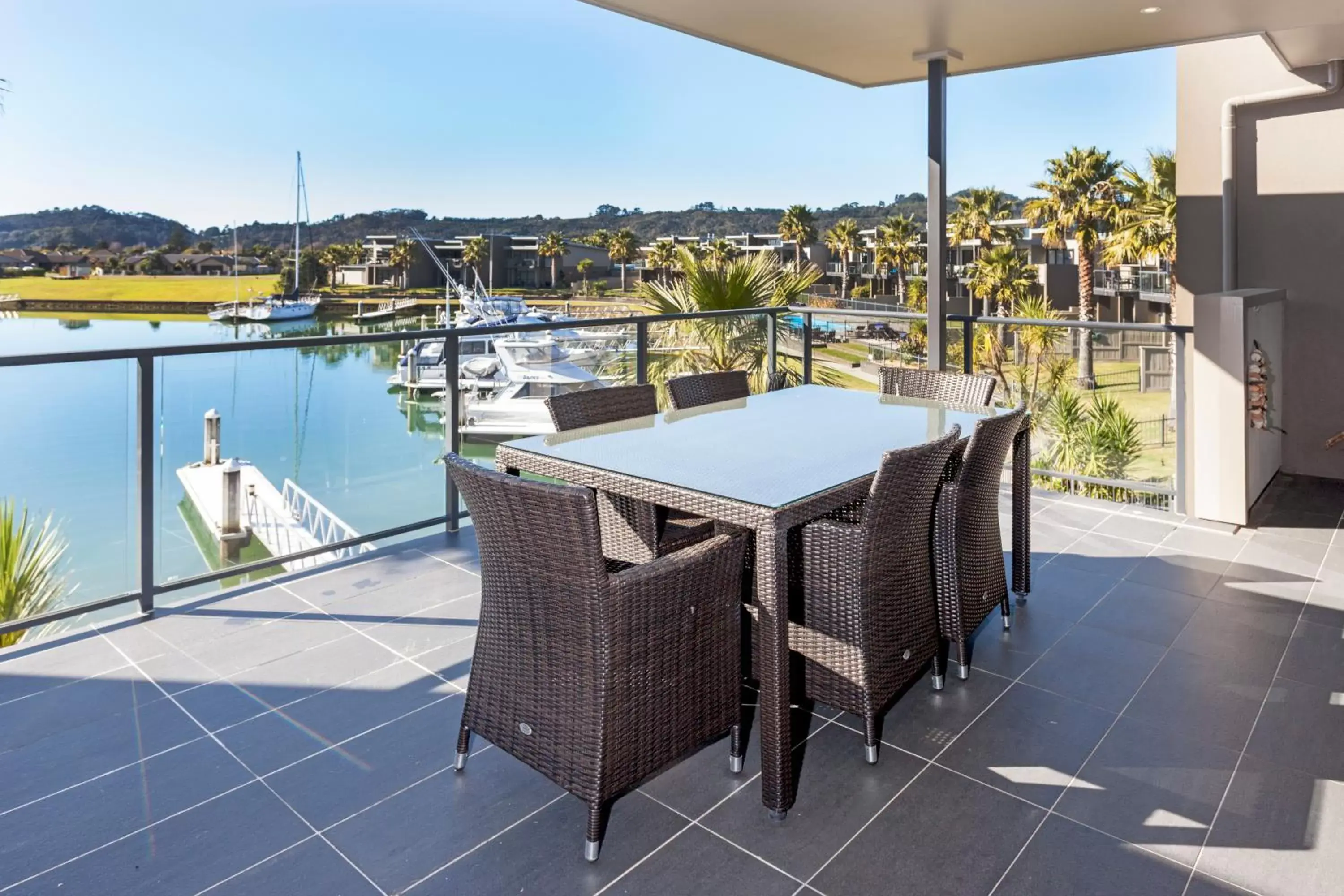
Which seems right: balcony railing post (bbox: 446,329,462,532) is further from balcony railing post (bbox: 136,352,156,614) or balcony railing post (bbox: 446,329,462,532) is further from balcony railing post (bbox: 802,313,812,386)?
balcony railing post (bbox: 802,313,812,386)

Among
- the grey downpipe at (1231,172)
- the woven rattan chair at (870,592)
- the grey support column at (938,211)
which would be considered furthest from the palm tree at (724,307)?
the woven rattan chair at (870,592)

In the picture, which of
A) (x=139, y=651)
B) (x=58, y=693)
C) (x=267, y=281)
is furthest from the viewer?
(x=267, y=281)

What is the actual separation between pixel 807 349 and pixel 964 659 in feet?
11.8

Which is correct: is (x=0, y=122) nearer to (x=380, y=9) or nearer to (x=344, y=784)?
(x=380, y=9)

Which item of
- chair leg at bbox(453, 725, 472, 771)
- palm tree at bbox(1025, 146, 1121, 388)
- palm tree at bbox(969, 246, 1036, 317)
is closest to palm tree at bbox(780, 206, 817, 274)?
palm tree at bbox(969, 246, 1036, 317)

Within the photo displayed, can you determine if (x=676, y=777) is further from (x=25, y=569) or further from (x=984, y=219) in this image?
(x=984, y=219)

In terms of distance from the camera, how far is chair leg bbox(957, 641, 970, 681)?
8.86 feet

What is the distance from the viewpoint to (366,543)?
3.99 meters

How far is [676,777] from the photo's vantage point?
223 centimetres

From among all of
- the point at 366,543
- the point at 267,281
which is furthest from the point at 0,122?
the point at 366,543

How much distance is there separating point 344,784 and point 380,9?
117 ft

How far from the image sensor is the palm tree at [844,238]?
3434 cm

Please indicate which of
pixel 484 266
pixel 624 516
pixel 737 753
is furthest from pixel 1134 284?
pixel 737 753

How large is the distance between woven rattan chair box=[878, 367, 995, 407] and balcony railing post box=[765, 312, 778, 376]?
2042 millimetres
